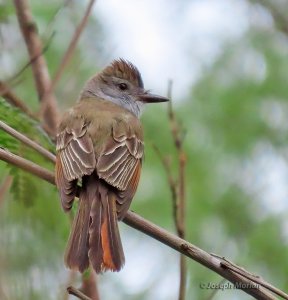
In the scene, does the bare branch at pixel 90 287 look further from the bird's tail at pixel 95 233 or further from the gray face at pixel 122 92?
the gray face at pixel 122 92

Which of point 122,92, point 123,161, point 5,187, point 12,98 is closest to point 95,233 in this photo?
point 123,161

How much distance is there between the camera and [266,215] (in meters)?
7.86

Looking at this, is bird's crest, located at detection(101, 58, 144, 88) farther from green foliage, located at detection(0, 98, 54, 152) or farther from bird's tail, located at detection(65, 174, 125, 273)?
bird's tail, located at detection(65, 174, 125, 273)

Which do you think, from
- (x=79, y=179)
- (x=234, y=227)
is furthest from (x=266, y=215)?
(x=79, y=179)

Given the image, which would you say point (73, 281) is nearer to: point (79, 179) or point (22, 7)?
point (79, 179)

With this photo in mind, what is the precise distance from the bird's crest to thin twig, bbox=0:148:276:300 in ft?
7.71

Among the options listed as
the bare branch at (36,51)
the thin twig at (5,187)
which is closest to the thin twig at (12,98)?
the bare branch at (36,51)

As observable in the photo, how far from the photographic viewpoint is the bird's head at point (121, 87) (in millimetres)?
7105

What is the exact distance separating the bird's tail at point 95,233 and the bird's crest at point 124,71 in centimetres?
195

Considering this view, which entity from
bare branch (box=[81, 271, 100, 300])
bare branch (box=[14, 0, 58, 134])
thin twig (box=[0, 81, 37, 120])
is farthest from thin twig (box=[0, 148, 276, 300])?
bare branch (box=[14, 0, 58, 134])

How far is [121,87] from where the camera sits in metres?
7.22

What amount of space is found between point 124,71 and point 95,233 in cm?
253

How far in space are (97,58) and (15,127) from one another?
2.58m

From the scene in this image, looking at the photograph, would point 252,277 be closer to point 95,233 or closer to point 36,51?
point 95,233
